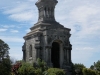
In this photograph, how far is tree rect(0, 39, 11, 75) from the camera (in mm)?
27594

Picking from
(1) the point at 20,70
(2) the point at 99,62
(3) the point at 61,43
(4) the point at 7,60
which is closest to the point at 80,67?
(3) the point at 61,43

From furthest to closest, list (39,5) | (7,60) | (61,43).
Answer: (39,5) < (61,43) < (7,60)

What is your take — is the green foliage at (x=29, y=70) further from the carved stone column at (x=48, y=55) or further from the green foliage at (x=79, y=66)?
the green foliage at (x=79, y=66)

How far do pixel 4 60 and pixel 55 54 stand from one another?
1123cm

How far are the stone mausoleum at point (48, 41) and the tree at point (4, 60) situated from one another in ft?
24.0

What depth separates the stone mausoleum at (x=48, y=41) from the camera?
35531 millimetres

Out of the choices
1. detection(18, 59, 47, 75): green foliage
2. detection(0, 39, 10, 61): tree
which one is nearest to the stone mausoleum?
detection(18, 59, 47, 75): green foliage

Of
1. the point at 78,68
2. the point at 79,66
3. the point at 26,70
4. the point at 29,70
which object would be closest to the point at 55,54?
the point at 79,66

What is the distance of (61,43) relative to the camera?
36969mm

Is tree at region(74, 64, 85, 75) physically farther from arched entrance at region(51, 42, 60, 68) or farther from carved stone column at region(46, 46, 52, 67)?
carved stone column at region(46, 46, 52, 67)

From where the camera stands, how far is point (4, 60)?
2814 cm

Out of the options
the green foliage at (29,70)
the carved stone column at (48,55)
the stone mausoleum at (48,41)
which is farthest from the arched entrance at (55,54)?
the green foliage at (29,70)

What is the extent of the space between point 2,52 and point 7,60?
101 centimetres

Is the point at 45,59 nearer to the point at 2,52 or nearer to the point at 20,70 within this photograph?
the point at 20,70
